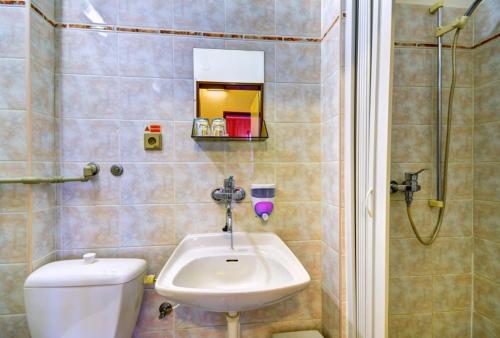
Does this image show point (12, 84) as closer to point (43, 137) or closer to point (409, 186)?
point (43, 137)

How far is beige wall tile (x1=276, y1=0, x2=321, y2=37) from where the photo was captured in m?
1.23

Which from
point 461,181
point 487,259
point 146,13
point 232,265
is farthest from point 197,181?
point 487,259

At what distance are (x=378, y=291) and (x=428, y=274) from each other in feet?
1.16

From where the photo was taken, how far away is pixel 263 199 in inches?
45.3

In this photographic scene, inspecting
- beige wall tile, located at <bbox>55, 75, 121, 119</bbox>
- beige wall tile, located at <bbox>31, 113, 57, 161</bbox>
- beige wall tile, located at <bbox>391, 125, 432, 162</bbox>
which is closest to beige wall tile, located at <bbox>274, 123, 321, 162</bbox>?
beige wall tile, located at <bbox>391, 125, 432, 162</bbox>

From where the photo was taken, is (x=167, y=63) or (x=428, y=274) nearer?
(x=428, y=274)

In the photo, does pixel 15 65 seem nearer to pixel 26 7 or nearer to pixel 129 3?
pixel 26 7

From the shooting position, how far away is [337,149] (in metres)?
1.06

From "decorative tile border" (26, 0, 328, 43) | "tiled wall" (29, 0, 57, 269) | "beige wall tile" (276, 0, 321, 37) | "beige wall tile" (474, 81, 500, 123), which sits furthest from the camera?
"beige wall tile" (276, 0, 321, 37)

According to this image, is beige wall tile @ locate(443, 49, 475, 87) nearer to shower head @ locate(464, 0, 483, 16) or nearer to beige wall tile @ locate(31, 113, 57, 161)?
shower head @ locate(464, 0, 483, 16)

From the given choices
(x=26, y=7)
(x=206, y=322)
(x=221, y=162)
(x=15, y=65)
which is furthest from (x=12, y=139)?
(x=206, y=322)

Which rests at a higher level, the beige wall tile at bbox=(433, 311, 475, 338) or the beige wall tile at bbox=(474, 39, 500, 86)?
the beige wall tile at bbox=(474, 39, 500, 86)

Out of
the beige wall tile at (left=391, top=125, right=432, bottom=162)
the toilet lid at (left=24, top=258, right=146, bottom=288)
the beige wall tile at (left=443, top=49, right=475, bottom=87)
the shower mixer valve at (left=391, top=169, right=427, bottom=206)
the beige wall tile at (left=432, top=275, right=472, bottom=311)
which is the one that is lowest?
the beige wall tile at (left=432, top=275, right=472, bottom=311)

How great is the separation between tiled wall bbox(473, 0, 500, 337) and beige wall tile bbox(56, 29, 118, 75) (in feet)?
5.25
